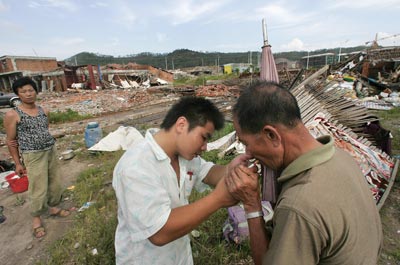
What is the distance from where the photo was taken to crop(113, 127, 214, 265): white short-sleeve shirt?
123 cm

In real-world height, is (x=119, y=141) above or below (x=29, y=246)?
above

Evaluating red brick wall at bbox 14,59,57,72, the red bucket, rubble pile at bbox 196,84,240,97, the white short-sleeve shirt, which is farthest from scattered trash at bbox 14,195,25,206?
red brick wall at bbox 14,59,57,72

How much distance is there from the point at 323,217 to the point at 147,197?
82 cm

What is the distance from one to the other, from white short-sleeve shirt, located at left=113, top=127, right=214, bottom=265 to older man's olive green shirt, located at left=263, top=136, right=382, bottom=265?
60cm

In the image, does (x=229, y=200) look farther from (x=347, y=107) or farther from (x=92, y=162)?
(x=92, y=162)

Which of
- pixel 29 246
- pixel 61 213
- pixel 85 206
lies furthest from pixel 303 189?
pixel 61 213

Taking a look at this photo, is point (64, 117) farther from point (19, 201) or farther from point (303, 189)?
point (303, 189)

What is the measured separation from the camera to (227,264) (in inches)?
105

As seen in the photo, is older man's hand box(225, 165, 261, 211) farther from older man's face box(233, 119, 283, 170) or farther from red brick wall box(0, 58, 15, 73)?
red brick wall box(0, 58, 15, 73)

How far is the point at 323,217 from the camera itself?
0.92 meters

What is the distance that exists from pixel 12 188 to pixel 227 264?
4.66m

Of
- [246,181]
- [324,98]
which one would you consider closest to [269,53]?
[246,181]

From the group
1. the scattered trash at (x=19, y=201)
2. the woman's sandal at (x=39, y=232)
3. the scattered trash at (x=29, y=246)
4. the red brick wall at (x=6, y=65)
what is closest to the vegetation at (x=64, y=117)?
the scattered trash at (x=19, y=201)

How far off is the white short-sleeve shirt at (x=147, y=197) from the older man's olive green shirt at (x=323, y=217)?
60 cm
